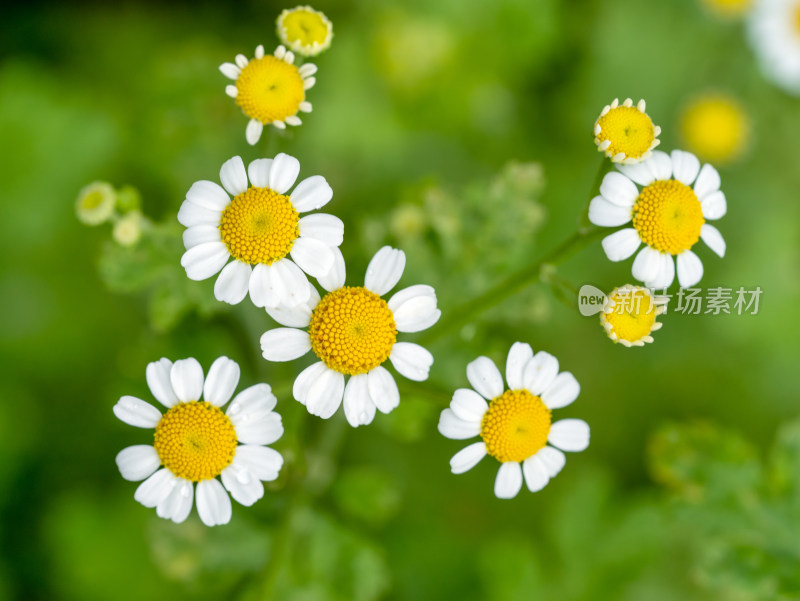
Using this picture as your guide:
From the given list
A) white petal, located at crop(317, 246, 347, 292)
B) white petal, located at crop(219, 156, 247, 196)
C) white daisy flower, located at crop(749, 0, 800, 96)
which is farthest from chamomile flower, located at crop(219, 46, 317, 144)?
white daisy flower, located at crop(749, 0, 800, 96)

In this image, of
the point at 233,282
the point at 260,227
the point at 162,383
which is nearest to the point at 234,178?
the point at 260,227

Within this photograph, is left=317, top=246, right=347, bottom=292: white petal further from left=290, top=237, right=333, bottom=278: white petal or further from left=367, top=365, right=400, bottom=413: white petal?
left=367, top=365, right=400, bottom=413: white petal

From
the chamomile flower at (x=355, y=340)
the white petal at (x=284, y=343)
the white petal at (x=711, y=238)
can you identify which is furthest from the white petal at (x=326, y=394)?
the white petal at (x=711, y=238)

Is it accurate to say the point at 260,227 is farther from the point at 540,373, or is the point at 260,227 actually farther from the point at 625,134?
the point at 625,134

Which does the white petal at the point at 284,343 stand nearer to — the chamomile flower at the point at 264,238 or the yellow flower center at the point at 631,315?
the chamomile flower at the point at 264,238

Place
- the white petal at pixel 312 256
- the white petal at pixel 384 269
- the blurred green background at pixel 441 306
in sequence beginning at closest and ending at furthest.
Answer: the white petal at pixel 312 256, the white petal at pixel 384 269, the blurred green background at pixel 441 306

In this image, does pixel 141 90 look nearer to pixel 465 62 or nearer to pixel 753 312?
pixel 465 62

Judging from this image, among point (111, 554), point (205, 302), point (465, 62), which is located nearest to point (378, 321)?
point (205, 302)
